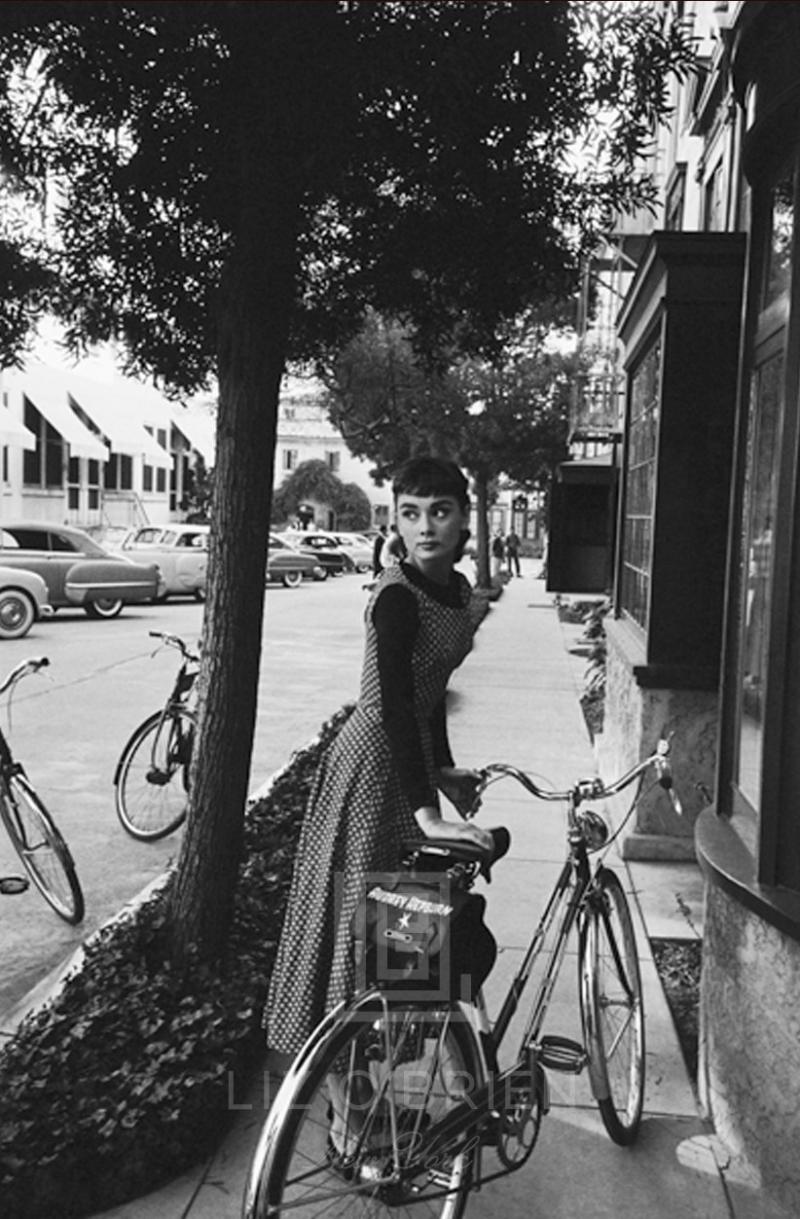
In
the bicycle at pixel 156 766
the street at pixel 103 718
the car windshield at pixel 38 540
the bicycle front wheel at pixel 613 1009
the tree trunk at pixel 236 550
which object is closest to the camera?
the bicycle front wheel at pixel 613 1009

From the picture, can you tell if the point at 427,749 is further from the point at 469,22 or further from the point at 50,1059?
the point at 469,22

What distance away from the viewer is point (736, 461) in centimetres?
394

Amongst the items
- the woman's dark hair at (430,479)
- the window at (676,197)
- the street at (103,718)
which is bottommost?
the street at (103,718)

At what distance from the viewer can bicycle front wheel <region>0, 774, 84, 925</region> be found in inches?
210

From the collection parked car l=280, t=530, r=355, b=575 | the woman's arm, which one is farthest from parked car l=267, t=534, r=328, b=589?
the woman's arm

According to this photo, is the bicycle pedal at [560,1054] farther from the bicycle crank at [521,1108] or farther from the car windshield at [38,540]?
the car windshield at [38,540]

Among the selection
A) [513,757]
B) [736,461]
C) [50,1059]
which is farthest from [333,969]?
[513,757]

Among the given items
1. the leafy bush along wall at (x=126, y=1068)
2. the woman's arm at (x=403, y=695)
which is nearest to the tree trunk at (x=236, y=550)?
the leafy bush along wall at (x=126, y=1068)

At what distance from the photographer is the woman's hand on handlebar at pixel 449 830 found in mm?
2715

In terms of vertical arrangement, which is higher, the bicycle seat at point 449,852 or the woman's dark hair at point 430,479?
the woman's dark hair at point 430,479

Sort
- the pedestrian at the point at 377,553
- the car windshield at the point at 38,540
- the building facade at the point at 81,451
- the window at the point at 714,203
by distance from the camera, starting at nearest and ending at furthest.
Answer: the pedestrian at the point at 377,553, the window at the point at 714,203, the car windshield at the point at 38,540, the building facade at the point at 81,451

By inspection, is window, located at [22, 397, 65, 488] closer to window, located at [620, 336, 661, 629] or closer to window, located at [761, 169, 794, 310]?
window, located at [620, 336, 661, 629]

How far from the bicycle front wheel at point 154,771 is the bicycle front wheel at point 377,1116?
442 cm

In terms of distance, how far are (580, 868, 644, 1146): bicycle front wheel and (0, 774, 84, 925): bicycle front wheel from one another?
2751mm
